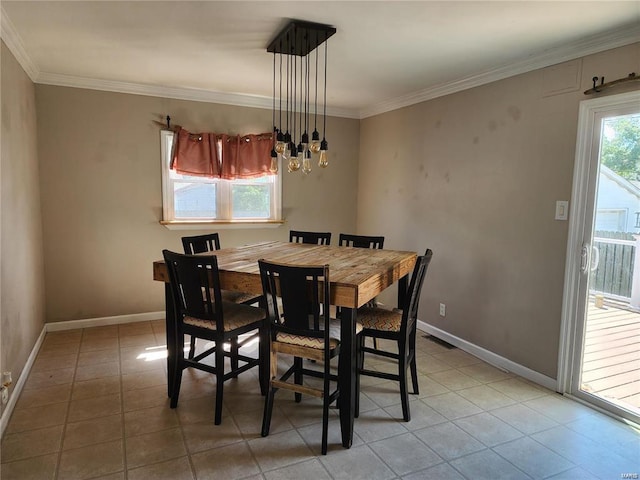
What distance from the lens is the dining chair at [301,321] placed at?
2018 mm

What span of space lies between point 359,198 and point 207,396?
3174 mm

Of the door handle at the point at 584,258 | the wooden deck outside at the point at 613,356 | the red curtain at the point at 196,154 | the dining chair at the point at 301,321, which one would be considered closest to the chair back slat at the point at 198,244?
the red curtain at the point at 196,154

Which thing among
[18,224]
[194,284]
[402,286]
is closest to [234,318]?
[194,284]

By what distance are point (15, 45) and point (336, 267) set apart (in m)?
2.71

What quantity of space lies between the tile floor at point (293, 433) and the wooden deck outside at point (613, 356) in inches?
8.7

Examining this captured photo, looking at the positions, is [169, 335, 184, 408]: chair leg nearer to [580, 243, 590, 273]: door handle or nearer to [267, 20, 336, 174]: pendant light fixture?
[267, 20, 336, 174]: pendant light fixture

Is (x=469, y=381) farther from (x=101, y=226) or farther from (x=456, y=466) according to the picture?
(x=101, y=226)

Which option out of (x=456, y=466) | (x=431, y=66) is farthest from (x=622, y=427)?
(x=431, y=66)

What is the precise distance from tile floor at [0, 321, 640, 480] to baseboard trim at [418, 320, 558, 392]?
0.25 ft

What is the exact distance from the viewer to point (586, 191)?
8.59 feet

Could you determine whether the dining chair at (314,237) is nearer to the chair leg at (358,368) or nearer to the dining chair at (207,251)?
the dining chair at (207,251)

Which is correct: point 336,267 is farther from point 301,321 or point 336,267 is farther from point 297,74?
point 297,74

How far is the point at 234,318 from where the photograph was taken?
2.49 metres

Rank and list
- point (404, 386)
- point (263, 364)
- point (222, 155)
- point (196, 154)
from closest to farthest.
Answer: point (404, 386) < point (263, 364) < point (196, 154) < point (222, 155)
